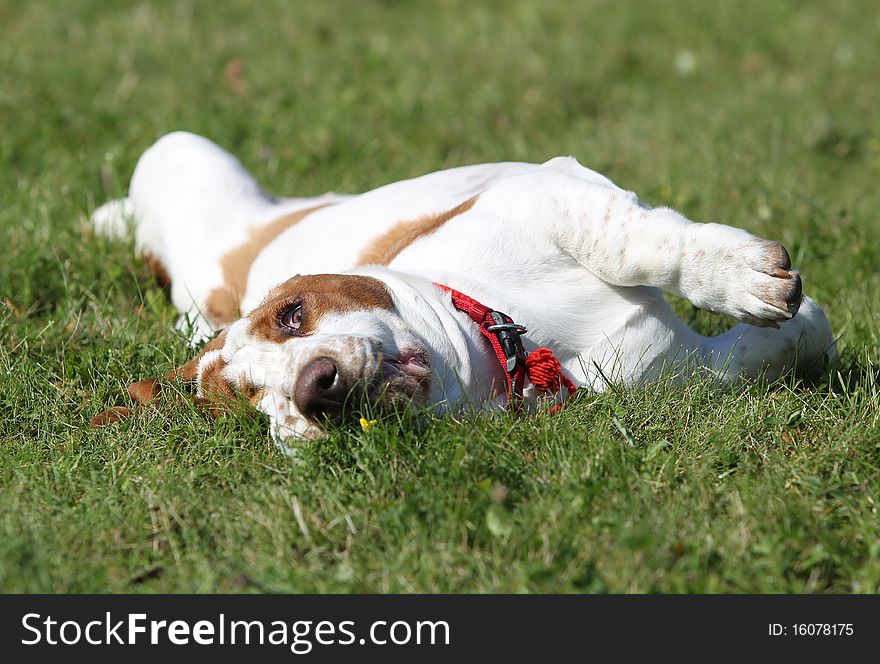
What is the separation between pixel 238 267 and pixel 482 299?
1.54 meters

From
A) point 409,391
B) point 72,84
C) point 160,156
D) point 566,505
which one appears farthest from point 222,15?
point 566,505

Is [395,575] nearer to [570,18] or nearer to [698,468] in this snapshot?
[698,468]

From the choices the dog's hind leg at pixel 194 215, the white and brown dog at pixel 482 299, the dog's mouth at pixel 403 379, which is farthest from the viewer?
the dog's hind leg at pixel 194 215

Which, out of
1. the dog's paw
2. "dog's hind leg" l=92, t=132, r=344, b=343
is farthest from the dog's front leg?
"dog's hind leg" l=92, t=132, r=344, b=343

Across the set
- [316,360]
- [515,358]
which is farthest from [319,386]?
[515,358]

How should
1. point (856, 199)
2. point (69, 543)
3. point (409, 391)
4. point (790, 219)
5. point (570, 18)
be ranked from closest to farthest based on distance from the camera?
point (69, 543), point (409, 391), point (790, 219), point (856, 199), point (570, 18)

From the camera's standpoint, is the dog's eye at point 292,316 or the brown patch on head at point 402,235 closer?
the dog's eye at point 292,316

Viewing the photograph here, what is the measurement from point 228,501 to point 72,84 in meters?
4.82

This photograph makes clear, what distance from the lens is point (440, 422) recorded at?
3365 mm

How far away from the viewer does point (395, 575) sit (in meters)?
2.83

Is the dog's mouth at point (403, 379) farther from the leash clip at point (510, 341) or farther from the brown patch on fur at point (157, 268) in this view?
the brown patch on fur at point (157, 268)

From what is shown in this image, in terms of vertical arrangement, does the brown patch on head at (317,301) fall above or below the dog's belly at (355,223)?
above

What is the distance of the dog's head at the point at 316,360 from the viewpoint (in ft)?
10.5

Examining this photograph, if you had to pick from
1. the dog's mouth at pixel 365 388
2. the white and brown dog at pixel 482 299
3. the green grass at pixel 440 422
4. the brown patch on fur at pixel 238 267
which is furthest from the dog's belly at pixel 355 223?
the dog's mouth at pixel 365 388
